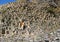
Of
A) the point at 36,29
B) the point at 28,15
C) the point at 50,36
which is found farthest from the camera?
the point at 28,15

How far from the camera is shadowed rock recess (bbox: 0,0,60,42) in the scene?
280 inches

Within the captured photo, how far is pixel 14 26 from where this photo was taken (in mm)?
7664

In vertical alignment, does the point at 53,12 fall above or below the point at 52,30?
above

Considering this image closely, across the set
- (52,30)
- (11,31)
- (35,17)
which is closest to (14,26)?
(11,31)

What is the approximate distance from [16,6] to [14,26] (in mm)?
872

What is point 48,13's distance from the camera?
25.9 ft

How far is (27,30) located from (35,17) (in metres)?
0.58

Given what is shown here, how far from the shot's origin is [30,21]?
301 inches

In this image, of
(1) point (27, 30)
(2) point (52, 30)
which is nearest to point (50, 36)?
(2) point (52, 30)

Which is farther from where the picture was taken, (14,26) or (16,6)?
(16,6)

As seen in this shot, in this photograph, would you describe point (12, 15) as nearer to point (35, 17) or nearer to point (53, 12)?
point (35, 17)

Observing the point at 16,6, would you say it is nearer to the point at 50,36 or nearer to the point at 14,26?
the point at 14,26

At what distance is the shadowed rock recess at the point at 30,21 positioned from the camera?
712cm

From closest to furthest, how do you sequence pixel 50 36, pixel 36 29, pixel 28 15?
pixel 50 36 → pixel 36 29 → pixel 28 15
